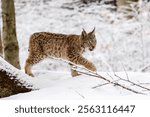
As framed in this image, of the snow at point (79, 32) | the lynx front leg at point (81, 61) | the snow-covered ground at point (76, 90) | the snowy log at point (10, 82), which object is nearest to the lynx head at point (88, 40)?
the lynx front leg at point (81, 61)

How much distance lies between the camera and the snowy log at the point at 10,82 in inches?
214

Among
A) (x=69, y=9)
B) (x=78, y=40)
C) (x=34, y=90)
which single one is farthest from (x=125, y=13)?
(x=34, y=90)

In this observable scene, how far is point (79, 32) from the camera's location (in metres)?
14.5

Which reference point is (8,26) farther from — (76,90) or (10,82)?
(76,90)

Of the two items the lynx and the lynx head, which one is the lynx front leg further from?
the lynx head

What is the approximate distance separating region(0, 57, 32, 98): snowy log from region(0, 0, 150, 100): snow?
3 centimetres

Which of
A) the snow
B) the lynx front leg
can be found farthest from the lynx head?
the snow

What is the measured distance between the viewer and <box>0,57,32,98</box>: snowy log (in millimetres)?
5425

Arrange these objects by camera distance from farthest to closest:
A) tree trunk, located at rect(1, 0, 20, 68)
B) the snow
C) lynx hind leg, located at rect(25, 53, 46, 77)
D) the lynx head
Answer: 1. tree trunk, located at rect(1, 0, 20, 68)
2. lynx hind leg, located at rect(25, 53, 46, 77)
3. the lynx head
4. the snow

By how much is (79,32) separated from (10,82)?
917 centimetres

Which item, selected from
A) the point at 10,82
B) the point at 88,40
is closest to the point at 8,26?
the point at 88,40

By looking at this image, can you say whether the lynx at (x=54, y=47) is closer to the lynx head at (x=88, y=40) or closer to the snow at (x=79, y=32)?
the lynx head at (x=88, y=40)

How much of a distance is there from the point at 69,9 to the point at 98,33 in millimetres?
3131

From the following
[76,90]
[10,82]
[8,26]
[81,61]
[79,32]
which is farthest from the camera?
[79,32]
